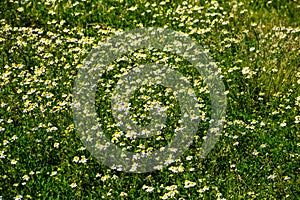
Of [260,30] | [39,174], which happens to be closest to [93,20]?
[260,30]

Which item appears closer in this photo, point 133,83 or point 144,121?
point 144,121

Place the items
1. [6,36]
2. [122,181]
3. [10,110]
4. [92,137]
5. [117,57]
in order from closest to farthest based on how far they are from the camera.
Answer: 1. [122,181]
2. [92,137]
3. [10,110]
4. [117,57]
5. [6,36]

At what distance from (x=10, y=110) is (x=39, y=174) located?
1.28 metres

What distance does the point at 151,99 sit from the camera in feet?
21.3

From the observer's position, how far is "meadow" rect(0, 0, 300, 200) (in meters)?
5.32

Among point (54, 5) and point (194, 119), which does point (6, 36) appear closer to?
point (54, 5)

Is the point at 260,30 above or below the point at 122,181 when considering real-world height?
above

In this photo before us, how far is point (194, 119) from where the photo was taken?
19.9 feet

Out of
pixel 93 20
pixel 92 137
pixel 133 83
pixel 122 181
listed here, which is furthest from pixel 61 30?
pixel 122 181

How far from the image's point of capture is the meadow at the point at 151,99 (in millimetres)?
5324

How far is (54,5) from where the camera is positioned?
29.3ft

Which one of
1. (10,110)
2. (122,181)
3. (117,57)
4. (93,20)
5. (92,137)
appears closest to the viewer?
(122,181)

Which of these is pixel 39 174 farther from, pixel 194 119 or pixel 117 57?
pixel 117 57

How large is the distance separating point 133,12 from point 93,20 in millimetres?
708
